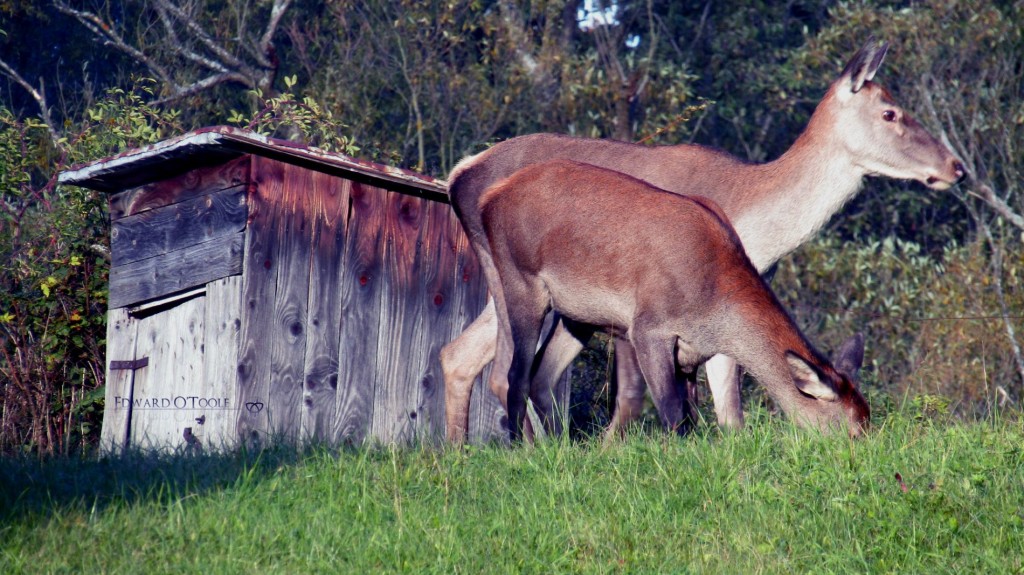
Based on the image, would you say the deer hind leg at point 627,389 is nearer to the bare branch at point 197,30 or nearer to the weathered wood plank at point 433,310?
the weathered wood plank at point 433,310

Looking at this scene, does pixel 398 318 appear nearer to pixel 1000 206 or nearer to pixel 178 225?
pixel 178 225

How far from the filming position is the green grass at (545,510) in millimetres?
5305

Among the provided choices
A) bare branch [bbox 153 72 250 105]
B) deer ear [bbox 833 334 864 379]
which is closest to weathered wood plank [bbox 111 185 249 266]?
deer ear [bbox 833 334 864 379]

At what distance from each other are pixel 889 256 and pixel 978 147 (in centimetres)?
221

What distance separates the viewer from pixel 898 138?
30.6ft

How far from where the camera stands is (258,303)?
9.15 metres

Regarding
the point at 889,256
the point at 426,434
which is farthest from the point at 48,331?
the point at 889,256

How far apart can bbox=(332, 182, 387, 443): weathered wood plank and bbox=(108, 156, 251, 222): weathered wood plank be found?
3.14 ft

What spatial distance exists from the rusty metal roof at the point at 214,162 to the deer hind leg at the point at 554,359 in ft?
4.95

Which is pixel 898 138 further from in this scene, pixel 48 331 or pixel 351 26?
pixel 351 26

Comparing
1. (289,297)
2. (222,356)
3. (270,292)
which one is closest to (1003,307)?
(289,297)

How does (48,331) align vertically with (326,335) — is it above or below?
below

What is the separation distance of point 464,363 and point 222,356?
6.00 feet

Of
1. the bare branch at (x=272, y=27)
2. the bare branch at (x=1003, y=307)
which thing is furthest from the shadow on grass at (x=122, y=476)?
the bare branch at (x=272, y=27)
